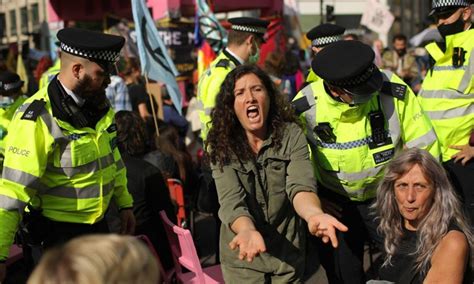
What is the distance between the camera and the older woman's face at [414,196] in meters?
3.37

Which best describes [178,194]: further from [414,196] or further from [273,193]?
[414,196]

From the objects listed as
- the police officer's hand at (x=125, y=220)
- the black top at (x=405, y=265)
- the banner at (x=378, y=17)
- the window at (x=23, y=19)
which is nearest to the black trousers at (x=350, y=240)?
the black top at (x=405, y=265)

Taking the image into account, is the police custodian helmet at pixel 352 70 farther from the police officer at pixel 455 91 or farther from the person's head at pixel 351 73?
the police officer at pixel 455 91

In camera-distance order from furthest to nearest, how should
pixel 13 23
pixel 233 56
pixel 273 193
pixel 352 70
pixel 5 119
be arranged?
pixel 13 23, pixel 5 119, pixel 233 56, pixel 352 70, pixel 273 193

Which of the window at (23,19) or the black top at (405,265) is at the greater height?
the black top at (405,265)

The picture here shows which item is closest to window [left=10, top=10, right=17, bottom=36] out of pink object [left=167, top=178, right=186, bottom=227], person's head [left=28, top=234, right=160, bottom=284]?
pink object [left=167, top=178, right=186, bottom=227]

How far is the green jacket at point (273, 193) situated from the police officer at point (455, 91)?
1.59 metres

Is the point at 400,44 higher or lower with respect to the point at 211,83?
lower

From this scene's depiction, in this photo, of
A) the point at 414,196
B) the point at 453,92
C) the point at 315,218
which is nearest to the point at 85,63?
the point at 315,218

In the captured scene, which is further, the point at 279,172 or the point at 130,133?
the point at 130,133

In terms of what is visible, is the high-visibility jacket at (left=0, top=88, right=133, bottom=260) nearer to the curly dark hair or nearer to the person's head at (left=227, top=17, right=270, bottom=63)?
the curly dark hair

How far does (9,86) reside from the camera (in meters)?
6.21

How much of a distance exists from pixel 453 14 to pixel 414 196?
1711 millimetres

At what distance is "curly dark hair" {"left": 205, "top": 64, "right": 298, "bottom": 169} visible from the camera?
331 cm
